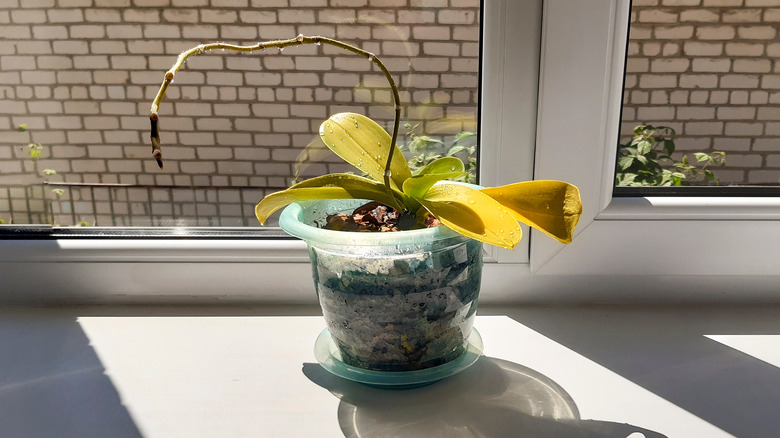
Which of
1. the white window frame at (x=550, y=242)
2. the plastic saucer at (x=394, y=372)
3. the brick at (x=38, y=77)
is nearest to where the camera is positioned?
the plastic saucer at (x=394, y=372)

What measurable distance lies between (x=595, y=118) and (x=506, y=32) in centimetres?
16

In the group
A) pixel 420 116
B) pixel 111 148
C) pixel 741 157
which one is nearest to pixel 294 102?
pixel 420 116

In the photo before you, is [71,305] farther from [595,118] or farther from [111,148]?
[595,118]

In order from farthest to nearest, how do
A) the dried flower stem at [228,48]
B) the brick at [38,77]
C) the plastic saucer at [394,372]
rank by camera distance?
1. the brick at [38,77]
2. the plastic saucer at [394,372]
3. the dried flower stem at [228,48]

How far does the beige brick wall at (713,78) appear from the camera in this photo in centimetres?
78

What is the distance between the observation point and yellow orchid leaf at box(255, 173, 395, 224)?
23.1 inches

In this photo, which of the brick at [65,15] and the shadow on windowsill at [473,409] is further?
the brick at [65,15]

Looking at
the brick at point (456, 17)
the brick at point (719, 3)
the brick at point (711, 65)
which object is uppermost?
the brick at point (719, 3)

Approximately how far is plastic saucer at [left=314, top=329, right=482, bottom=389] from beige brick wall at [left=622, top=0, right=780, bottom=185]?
389 millimetres

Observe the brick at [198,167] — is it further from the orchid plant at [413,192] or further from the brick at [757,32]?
the brick at [757,32]

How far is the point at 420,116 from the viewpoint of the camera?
2.69 feet

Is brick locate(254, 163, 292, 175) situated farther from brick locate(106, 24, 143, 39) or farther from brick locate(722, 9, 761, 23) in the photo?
brick locate(722, 9, 761, 23)

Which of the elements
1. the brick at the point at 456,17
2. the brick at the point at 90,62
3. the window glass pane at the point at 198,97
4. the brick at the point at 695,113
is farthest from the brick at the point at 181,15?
the brick at the point at 695,113

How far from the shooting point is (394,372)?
1.97 feet
